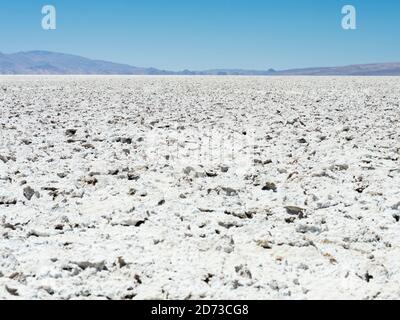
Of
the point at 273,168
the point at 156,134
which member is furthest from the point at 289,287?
the point at 156,134

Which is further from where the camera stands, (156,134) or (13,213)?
(156,134)

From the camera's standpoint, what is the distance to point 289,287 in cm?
442

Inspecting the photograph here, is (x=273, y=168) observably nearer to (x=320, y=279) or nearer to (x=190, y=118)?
(x=320, y=279)

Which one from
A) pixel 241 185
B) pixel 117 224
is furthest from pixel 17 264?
pixel 241 185

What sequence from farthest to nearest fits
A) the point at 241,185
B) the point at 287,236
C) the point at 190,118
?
the point at 190,118 < the point at 241,185 < the point at 287,236

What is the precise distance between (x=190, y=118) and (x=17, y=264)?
10937mm

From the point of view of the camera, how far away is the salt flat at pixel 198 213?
177 inches

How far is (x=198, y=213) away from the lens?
6.42 m

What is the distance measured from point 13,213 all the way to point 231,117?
10257 millimetres

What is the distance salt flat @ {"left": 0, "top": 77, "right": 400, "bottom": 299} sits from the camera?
14.8ft
